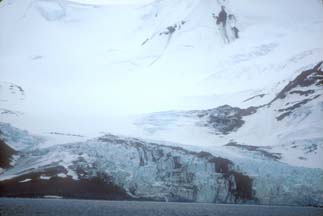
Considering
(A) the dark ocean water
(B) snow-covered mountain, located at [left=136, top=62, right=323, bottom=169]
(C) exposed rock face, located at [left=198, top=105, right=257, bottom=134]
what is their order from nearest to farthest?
(A) the dark ocean water < (B) snow-covered mountain, located at [left=136, top=62, right=323, bottom=169] < (C) exposed rock face, located at [left=198, top=105, right=257, bottom=134]

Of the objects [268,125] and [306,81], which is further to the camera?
[306,81]

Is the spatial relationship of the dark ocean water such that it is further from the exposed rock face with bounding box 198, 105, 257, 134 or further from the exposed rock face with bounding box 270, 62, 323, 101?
the exposed rock face with bounding box 270, 62, 323, 101

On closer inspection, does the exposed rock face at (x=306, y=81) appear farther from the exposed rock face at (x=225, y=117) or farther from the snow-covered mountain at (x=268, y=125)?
the exposed rock face at (x=225, y=117)

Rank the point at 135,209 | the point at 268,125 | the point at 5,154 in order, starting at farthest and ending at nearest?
1. the point at 268,125
2. the point at 5,154
3. the point at 135,209

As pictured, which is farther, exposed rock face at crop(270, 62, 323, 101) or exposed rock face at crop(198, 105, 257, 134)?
exposed rock face at crop(270, 62, 323, 101)

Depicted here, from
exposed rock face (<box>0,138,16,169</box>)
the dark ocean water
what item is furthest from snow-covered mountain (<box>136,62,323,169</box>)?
exposed rock face (<box>0,138,16,169</box>)

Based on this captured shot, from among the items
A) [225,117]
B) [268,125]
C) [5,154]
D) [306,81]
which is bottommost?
[5,154]

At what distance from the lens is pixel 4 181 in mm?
40312

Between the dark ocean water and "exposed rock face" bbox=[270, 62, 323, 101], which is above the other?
"exposed rock face" bbox=[270, 62, 323, 101]

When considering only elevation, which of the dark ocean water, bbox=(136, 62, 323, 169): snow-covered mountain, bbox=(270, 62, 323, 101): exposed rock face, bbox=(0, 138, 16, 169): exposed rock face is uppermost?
bbox=(270, 62, 323, 101): exposed rock face

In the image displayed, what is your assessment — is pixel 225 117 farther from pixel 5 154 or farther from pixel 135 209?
pixel 5 154

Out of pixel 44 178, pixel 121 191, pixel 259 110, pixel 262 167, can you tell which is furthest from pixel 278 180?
pixel 44 178

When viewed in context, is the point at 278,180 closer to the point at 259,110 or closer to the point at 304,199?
the point at 304,199

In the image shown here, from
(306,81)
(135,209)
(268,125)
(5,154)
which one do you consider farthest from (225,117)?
(5,154)
